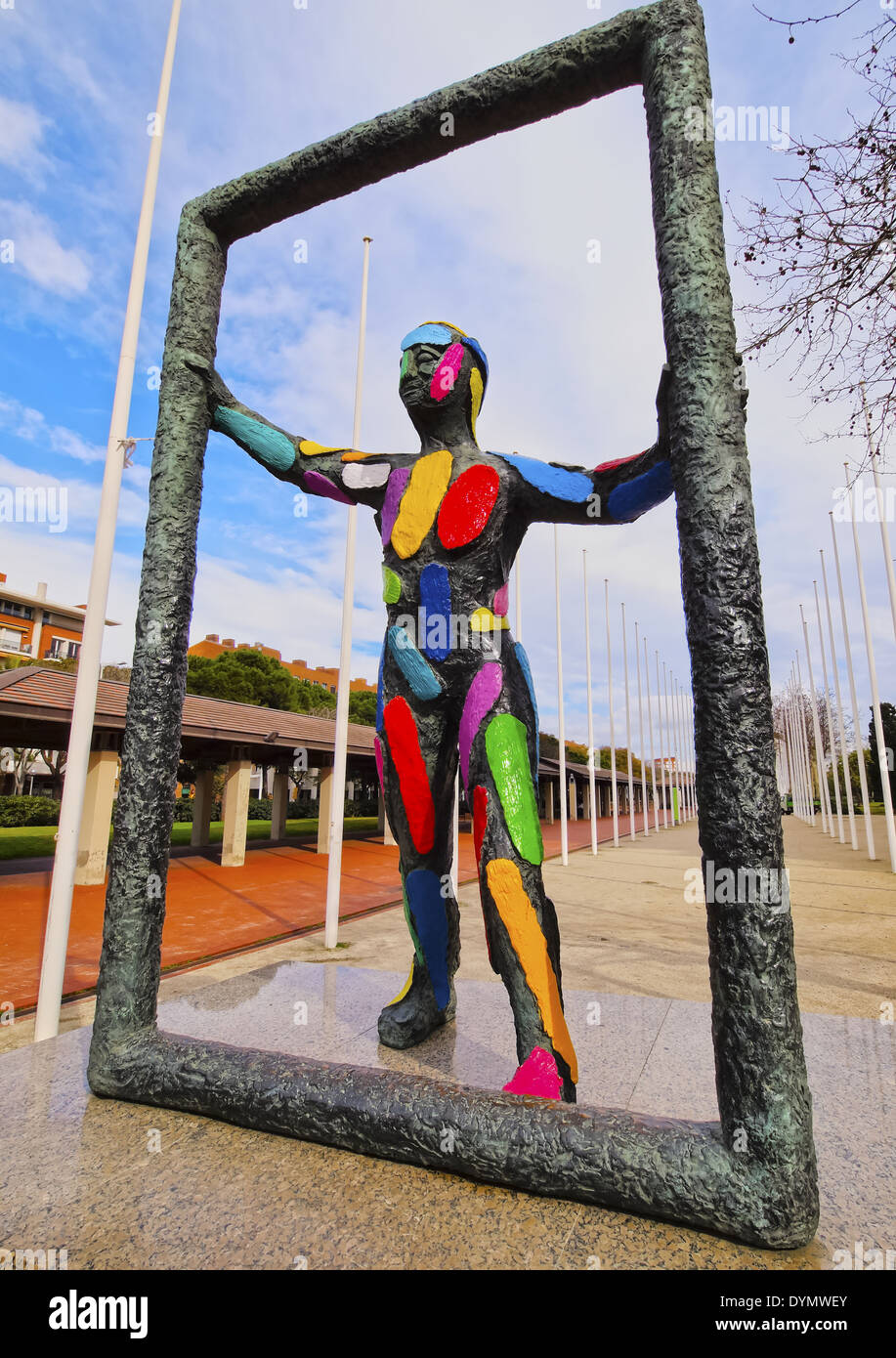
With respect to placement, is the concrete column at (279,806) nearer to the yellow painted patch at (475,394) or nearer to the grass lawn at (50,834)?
the grass lawn at (50,834)

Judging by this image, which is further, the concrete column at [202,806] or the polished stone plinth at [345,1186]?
the concrete column at [202,806]

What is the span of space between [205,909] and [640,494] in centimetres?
927

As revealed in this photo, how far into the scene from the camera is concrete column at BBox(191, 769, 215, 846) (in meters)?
17.9

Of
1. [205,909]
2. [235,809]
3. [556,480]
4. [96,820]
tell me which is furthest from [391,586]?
[235,809]

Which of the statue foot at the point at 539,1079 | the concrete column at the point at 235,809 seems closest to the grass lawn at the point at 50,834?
the concrete column at the point at 235,809

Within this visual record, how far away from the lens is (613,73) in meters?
2.09

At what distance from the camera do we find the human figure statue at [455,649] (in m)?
2.17

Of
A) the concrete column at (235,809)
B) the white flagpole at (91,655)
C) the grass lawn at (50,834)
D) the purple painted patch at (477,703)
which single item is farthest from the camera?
the grass lawn at (50,834)

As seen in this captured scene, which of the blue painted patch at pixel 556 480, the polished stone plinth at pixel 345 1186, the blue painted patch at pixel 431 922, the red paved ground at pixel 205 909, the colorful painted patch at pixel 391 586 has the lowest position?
the red paved ground at pixel 205 909

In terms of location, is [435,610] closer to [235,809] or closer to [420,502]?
[420,502]

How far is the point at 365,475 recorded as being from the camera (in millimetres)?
2662

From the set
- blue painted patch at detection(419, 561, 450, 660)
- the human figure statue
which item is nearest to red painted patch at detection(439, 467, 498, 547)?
the human figure statue
